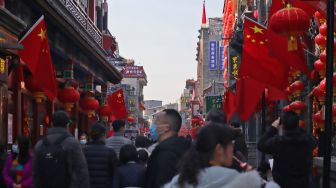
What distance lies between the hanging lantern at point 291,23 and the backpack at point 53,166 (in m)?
3.90

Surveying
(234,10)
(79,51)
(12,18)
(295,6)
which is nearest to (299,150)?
(295,6)

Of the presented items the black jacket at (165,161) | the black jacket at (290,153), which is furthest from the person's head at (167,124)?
the black jacket at (290,153)

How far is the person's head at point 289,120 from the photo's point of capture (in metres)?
7.59

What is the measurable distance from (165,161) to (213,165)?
1846mm

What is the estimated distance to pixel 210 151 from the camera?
3.95 meters

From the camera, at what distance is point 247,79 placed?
1412cm

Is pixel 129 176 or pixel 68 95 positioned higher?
pixel 68 95

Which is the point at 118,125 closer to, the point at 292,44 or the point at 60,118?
the point at 60,118

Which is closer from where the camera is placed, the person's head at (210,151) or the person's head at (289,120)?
the person's head at (210,151)

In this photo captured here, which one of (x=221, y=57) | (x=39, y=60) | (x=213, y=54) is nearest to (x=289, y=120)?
(x=39, y=60)

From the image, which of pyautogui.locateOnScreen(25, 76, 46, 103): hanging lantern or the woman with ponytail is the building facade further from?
the woman with ponytail

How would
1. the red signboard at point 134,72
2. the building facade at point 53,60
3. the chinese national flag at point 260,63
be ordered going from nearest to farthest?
1. the chinese national flag at point 260,63
2. the building facade at point 53,60
3. the red signboard at point 134,72

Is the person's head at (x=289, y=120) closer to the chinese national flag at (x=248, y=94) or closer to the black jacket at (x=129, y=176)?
the black jacket at (x=129, y=176)

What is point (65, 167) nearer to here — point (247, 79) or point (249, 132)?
point (247, 79)
